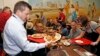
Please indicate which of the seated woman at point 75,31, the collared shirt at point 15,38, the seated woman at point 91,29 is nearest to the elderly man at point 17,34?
the collared shirt at point 15,38

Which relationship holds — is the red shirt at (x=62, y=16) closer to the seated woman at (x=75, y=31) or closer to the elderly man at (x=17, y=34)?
the seated woman at (x=75, y=31)

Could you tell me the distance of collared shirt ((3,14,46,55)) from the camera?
2.34m

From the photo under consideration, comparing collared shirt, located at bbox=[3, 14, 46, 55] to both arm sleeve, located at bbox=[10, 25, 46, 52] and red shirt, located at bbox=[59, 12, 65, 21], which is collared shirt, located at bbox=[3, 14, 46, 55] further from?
red shirt, located at bbox=[59, 12, 65, 21]

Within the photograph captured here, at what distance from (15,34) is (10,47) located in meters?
0.21

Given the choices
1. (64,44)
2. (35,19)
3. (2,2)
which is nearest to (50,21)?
(35,19)

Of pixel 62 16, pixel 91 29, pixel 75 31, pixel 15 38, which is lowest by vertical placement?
pixel 62 16

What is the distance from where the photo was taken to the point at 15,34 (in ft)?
7.67

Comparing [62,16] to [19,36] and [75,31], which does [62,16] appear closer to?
[75,31]

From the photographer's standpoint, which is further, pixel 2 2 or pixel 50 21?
pixel 50 21

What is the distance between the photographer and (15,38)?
236 centimetres

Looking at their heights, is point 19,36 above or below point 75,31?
above

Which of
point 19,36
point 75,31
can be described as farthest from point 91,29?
point 19,36

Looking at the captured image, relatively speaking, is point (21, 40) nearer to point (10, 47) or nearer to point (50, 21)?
point (10, 47)

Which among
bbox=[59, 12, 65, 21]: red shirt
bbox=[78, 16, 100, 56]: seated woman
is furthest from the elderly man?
bbox=[59, 12, 65, 21]: red shirt
